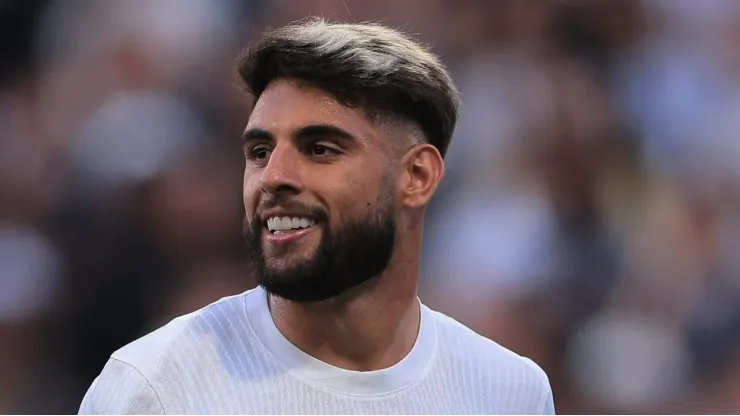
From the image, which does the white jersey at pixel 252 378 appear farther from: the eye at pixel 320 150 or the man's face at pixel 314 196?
the eye at pixel 320 150

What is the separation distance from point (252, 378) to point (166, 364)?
172 millimetres

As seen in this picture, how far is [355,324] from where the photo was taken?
1.93 meters

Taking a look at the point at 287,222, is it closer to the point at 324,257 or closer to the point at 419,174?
the point at 324,257

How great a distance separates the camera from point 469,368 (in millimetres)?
2119

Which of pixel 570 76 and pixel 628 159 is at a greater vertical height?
pixel 570 76

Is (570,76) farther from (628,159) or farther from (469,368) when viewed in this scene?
(469,368)

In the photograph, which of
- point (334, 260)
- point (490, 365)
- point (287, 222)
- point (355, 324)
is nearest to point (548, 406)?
point (490, 365)

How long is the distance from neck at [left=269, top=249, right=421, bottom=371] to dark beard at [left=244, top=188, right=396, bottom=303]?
5 centimetres

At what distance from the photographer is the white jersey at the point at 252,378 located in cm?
177

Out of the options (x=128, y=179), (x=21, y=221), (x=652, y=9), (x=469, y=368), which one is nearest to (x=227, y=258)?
(x=128, y=179)

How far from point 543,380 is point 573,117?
67.2 inches

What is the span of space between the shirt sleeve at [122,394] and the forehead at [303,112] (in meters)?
0.55

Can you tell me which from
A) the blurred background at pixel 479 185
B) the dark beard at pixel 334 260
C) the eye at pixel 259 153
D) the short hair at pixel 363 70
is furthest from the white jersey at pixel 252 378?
the blurred background at pixel 479 185

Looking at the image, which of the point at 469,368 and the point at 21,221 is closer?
the point at 469,368
